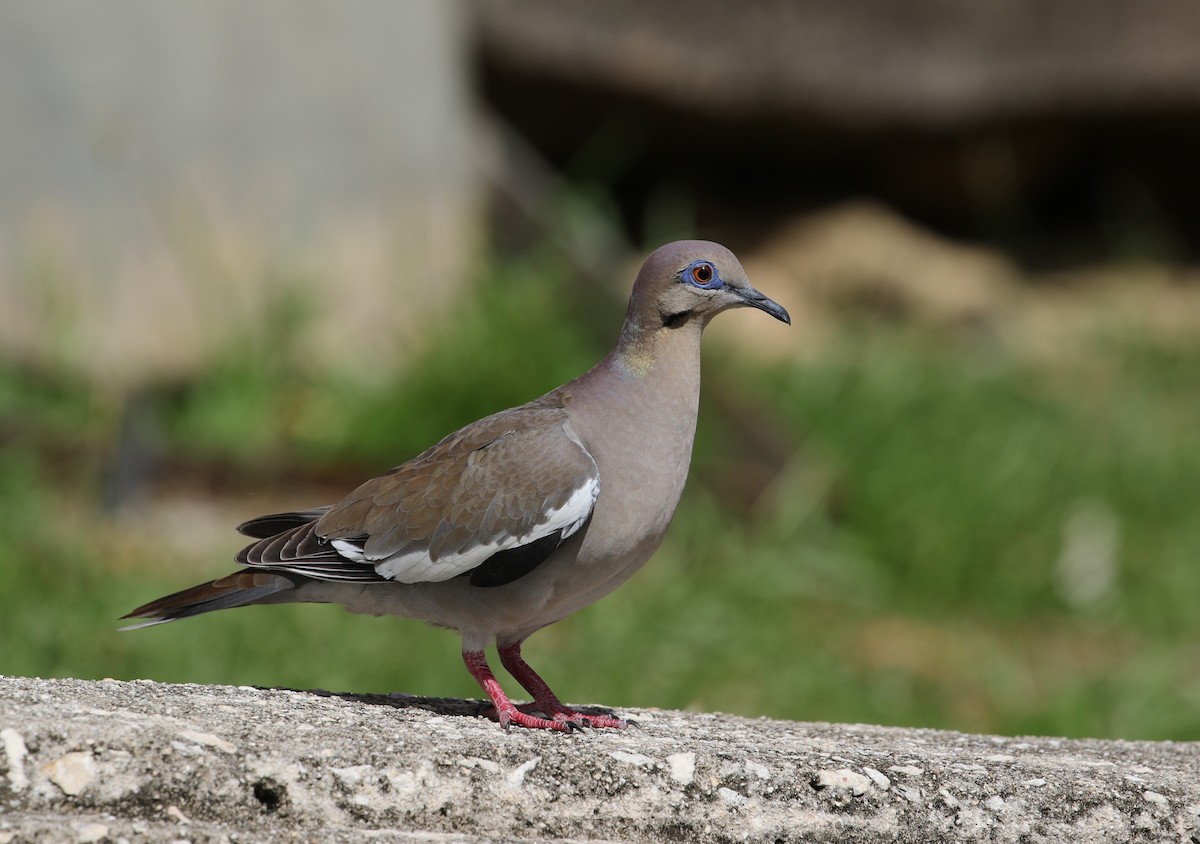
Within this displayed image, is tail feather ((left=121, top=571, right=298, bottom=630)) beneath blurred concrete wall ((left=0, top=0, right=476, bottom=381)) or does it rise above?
beneath

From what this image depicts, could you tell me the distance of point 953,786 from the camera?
2.66 metres

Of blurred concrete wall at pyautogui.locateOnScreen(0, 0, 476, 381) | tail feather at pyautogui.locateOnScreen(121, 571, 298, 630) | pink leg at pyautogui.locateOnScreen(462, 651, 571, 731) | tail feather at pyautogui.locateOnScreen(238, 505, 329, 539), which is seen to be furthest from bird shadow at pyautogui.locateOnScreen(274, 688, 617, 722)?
blurred concrete wall at pyautogui.locateOnScreen(0, 0, 476, 381)

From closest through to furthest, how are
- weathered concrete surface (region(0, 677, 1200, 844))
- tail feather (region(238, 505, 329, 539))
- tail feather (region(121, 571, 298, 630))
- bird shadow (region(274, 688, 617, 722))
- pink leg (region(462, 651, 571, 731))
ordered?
weathered concrete surface (region(0, 677, 1200, 844)), pink leg (region(462, 651, 571, 731)), bird shadow (region(274, 688, 617, 722)), tail feather (region(121, 571, 298, 630)), tail feather (region(238, 505, 329, 539))

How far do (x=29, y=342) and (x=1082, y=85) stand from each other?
262 inches

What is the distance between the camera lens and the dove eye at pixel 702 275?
3261 mm

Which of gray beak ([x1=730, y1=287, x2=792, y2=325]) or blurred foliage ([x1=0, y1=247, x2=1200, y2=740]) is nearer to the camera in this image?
gray beak ([x1=730, y1=287, x2=792, y2=325])

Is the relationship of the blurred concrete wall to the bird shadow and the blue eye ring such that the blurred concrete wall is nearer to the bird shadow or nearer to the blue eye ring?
the bird shadow

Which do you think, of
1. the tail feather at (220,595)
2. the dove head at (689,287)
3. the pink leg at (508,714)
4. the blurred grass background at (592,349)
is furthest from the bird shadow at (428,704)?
the blurred grass background at (592,349)

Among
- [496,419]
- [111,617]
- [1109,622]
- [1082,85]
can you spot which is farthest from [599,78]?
[496,419]

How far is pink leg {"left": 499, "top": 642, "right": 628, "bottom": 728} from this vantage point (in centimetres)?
305

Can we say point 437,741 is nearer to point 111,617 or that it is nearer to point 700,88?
point 111,617

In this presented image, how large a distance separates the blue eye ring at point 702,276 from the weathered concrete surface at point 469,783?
3.17 ft

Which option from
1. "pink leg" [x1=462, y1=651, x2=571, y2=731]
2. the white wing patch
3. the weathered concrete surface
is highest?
the white wing patch

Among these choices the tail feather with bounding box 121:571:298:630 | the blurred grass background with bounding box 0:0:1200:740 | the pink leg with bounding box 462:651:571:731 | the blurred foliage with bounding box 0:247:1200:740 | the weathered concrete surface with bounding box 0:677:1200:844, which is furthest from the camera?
the blurred grass background with bounding box 0:0:1200:740
